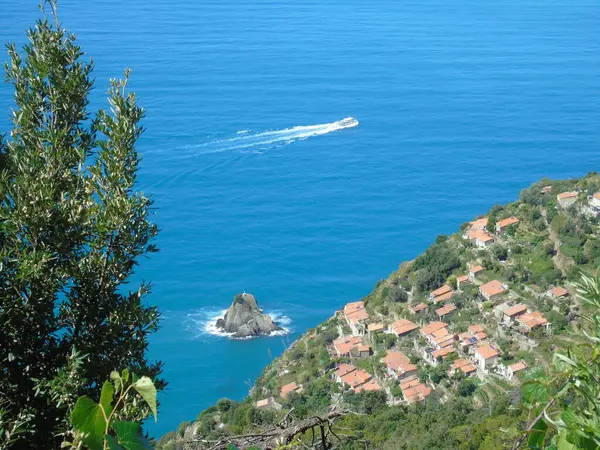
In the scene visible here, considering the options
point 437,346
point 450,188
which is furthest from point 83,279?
point 450,188

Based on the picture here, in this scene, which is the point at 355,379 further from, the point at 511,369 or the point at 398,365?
the point at 511,369

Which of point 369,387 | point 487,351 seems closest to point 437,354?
point 487,351

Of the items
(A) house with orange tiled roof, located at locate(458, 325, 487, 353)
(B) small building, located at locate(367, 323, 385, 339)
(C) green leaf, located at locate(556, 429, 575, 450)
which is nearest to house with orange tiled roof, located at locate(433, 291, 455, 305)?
(B) small building, located at locate(367, 323, 385, 339)

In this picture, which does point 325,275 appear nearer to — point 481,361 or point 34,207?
point 481,361

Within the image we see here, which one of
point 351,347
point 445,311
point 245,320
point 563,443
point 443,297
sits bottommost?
point 563,443

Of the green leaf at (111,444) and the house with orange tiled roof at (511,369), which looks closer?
the green leaf at (111,444)

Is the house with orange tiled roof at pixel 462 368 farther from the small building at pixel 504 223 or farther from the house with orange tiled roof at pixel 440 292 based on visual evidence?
the small building at pixel 504 223

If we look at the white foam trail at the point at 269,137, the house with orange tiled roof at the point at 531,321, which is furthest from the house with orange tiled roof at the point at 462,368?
the white foam trail at the point at 269,137
